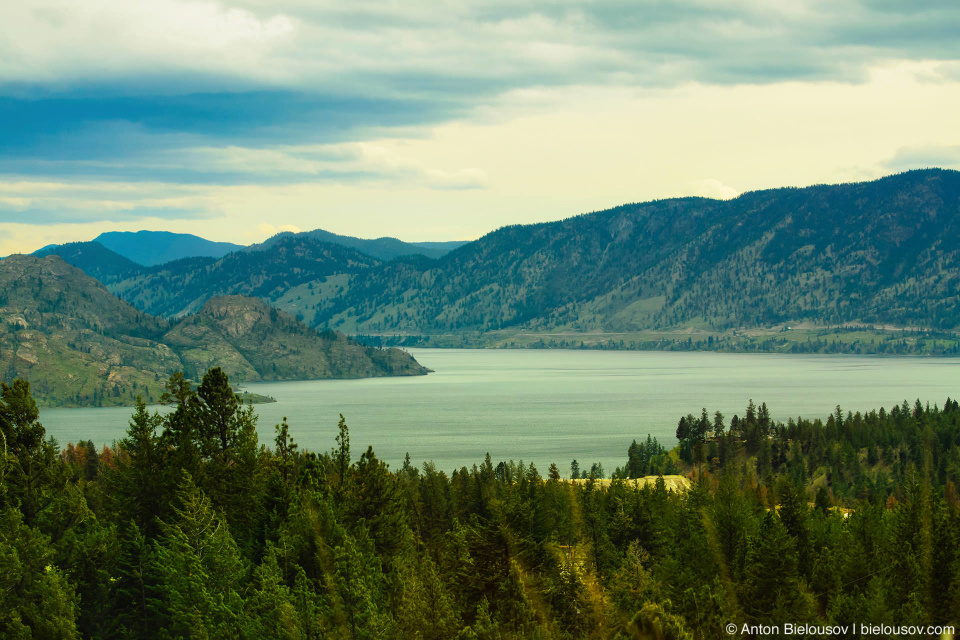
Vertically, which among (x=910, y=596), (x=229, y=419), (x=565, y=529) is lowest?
(x=565, y=529)

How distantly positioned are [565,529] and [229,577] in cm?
5124

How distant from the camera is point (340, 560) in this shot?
1533 inches

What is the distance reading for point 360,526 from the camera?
161 feet

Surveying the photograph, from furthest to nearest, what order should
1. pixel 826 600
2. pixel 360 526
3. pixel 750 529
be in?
pixel 750 529
pixel 826 600
pixel 360 526

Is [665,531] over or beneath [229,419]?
beneath

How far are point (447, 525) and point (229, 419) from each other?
39.3 m

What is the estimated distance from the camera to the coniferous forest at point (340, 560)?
3581 centimetres

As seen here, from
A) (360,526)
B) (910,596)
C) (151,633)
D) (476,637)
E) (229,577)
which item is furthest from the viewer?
(360,526)

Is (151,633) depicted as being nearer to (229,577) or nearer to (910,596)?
(229,577)

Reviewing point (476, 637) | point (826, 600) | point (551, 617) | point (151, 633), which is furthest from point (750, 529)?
point (151, 633)

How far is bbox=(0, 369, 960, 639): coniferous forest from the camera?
3581 cm

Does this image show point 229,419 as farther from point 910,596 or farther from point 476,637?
point 910,596

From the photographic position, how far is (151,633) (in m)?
42.1

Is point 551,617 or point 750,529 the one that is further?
point 750,529
